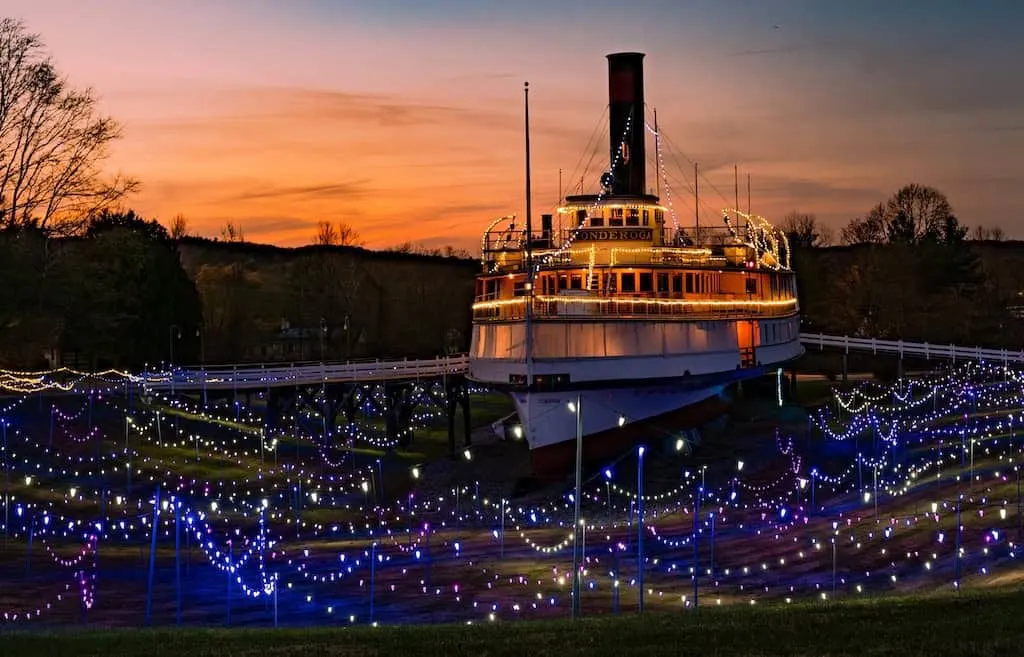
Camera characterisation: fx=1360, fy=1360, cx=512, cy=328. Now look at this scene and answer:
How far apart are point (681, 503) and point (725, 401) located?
17472mm

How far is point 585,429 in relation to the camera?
54.5m

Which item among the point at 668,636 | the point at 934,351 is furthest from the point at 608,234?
the point at 668,636

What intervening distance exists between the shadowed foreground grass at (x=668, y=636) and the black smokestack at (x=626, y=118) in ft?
172

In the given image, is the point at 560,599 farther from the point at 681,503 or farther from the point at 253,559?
the point at 681,503

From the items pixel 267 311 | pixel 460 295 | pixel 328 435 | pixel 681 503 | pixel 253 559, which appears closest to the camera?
pixel 253 559

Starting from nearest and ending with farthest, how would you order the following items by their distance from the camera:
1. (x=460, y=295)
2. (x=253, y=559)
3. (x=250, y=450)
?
1. (x=253, y=559)
2. (x=250, y=450)
3. (x=460, y=295)

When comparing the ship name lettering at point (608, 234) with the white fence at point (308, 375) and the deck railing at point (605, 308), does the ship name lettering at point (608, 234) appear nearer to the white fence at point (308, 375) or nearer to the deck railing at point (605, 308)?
the deck railing at point (605, 308)

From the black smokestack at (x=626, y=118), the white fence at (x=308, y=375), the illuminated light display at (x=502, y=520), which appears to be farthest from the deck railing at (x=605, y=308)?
the black smokestack at (x=626, y=118)

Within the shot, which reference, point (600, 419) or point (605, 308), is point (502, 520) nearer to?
point (600, 419)

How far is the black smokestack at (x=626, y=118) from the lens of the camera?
245ft

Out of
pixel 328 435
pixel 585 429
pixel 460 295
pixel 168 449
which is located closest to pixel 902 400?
pixel 585 429

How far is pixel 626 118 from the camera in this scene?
246 feet

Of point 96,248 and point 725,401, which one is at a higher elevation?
point 96,248

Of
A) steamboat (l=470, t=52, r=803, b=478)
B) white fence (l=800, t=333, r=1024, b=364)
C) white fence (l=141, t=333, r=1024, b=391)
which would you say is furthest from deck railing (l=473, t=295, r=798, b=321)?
white fence (l=800, t=333, r=1024, b=364)
